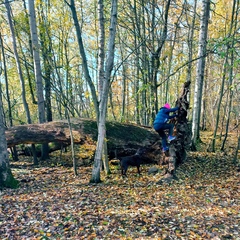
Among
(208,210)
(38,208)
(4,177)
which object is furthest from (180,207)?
(4,177)

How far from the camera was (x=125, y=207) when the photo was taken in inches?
191

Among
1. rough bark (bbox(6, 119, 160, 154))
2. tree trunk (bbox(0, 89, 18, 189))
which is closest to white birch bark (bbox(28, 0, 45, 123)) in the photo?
rough bark (bbox(6, 119, 160, 154))

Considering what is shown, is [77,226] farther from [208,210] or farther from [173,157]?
[173,157]

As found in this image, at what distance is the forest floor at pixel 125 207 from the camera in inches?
151

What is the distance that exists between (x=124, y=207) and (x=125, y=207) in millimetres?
24

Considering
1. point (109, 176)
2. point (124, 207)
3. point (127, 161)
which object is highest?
point (127, 161)

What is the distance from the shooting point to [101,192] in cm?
585

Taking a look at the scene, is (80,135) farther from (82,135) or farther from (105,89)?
(105,89)

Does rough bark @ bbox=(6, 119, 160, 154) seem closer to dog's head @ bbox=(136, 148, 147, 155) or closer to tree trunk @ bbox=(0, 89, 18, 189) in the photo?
dog's head @ bbox=(136, 148, 147, 155)

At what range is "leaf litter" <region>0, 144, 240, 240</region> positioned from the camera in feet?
12.6

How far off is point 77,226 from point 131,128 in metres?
5.65

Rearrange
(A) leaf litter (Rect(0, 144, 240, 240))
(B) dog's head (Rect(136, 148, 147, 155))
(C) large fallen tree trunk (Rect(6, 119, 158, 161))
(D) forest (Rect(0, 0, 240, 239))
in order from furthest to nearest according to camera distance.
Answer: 1. (C) large fallen tree trunk (Rect(6, 119, 158, 161))
2. (B) dog's head (Rect(136, 148, 147, 155))
3. (D) forest (Rect(0, 0, 240, 239))
4. (A) leaf litter (Rect(0, 144, 240, 240))

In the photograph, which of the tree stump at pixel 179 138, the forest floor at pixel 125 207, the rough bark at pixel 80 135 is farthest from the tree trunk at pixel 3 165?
the tree stump at pixel 179 138

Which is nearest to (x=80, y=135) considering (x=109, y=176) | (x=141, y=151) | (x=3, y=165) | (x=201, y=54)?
(x=109, y=176)
